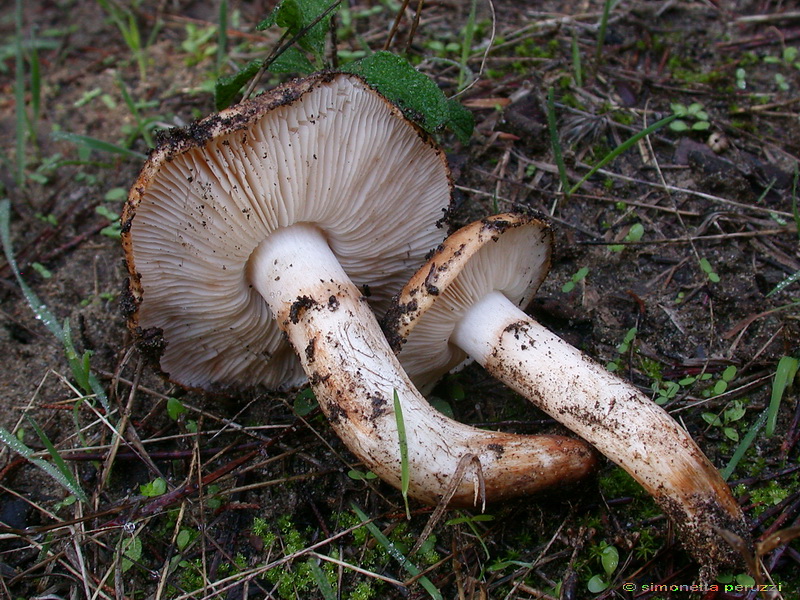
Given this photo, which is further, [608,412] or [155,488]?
[155,488]

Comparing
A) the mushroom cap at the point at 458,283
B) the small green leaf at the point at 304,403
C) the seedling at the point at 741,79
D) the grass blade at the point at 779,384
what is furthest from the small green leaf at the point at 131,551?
the seedling at the point at 741,79

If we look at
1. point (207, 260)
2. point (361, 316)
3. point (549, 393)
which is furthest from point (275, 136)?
point (549, 393)

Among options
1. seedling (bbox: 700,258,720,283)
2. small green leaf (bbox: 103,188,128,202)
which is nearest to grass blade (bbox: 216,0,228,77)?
small green leaf (bbox: 103,188,128,202)

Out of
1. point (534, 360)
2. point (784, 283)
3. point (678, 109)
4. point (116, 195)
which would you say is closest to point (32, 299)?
point (116, 195)

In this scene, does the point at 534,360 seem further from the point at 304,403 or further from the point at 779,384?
the point at 304,403

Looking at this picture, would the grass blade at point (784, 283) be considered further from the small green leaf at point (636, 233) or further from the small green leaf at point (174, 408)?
the small green leaf at point (174, 408)

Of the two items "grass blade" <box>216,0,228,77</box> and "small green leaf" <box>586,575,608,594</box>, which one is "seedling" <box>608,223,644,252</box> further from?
"grass blade" <box>216,0,228,77</box>
